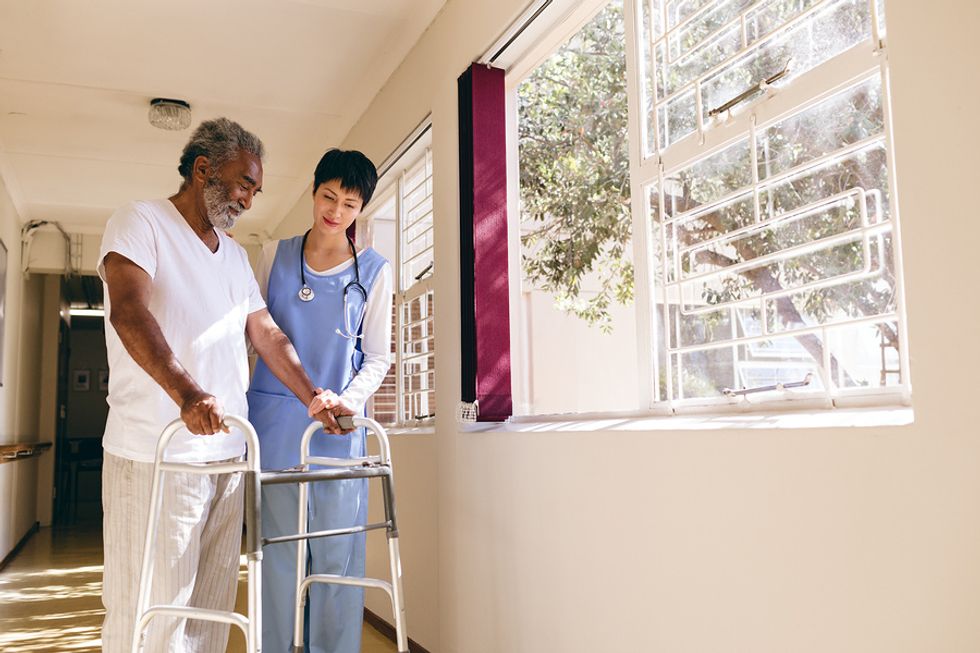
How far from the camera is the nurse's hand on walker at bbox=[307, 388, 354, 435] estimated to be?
2297 mm

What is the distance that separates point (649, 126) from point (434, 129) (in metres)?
1.40

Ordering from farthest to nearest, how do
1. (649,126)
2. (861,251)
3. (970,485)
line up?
(649,126) → (861,251) → (970,485)

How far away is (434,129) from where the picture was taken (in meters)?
3.48

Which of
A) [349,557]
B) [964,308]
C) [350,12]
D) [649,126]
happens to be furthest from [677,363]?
[350,12]

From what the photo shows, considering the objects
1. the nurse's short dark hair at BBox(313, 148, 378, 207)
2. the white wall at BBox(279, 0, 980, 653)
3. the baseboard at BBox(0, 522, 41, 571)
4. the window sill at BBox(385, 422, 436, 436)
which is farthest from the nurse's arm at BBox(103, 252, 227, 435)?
the baseboard at BBox(0, 522, 41, 571)

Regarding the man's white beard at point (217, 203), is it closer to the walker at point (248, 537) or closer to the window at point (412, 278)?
the walker at point (248, 537)

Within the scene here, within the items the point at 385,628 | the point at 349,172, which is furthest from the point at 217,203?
the point at 385,628

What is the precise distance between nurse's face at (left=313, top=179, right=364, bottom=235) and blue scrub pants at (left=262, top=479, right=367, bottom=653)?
792 millimetres

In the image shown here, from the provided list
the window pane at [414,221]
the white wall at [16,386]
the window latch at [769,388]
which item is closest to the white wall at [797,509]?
the window latch at [769,388]

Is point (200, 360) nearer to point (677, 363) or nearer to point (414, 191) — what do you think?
point (677, 363)

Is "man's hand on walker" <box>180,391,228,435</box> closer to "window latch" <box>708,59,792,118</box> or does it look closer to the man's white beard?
the man's white beard

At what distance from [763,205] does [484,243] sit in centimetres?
128

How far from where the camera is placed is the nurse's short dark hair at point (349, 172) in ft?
8.45

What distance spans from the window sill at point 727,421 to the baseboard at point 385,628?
1.20 m
